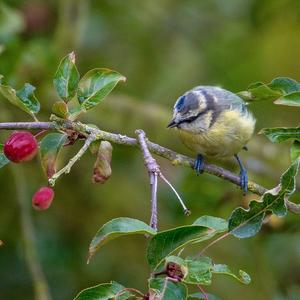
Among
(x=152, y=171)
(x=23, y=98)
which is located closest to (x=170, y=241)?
(x=152, y=171)

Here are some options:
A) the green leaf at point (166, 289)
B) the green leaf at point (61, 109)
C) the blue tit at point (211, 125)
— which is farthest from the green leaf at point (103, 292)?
the blue tit at point (211, 125)

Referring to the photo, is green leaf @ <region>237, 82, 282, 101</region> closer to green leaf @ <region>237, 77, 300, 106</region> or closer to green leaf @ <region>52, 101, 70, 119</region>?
green leaf @ <region>237, 77, 300, 106</region>

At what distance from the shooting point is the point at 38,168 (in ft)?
17.2

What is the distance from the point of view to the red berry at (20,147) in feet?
7.95

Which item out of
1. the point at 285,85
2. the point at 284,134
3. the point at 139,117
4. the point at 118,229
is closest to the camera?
the point at 118,229

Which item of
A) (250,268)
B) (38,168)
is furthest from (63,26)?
(250,268)

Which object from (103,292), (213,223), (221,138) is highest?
(213,223)

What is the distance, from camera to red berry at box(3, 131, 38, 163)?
242 centimetres

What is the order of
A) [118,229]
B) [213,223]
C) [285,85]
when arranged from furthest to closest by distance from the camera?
[285,85] → [213,223] → [118,229]

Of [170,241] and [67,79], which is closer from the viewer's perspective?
[170,241]

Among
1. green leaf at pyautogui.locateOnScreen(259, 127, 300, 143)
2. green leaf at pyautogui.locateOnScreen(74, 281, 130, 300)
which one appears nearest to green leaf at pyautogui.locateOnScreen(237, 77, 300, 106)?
green leaf at pyautogui.locateOnScreen(259, 127, 300, 143)

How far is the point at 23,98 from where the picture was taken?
2.65 meters

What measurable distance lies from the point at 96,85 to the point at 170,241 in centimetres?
69

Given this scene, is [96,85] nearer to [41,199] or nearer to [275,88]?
[41,199]
